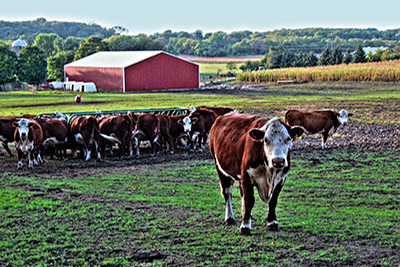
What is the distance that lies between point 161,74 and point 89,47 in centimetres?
2292

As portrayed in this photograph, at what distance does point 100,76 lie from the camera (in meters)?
56.8

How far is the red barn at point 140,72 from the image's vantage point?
54.4 metres

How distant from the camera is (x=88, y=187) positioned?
Result: 1191 cm

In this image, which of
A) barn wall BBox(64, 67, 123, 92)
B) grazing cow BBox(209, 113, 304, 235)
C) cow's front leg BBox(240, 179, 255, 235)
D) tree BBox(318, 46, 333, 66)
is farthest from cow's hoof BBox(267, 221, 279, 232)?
tree BBox(318, 46, 333, 66)

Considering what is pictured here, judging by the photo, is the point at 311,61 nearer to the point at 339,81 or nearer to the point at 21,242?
the point at 339,81

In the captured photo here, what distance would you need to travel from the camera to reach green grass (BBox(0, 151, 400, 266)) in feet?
22.4

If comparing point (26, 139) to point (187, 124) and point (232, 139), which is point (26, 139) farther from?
point (232, 139)

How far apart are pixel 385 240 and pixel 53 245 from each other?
5.03 meters

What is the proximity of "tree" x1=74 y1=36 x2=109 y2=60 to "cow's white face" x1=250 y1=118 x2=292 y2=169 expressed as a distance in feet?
227

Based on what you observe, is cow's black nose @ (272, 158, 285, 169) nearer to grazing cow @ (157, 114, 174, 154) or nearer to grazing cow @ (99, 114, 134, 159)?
grazing cow @ (99, 114, 134, 159)

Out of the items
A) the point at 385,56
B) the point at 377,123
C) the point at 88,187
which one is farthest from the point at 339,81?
the point at 88,187

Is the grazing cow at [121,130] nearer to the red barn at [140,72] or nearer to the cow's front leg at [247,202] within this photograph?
the cow's front leg at [247,202]

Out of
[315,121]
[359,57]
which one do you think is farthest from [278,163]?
[359,57]

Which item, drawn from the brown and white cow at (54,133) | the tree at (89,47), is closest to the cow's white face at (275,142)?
the brown and white cow at (54,133)
